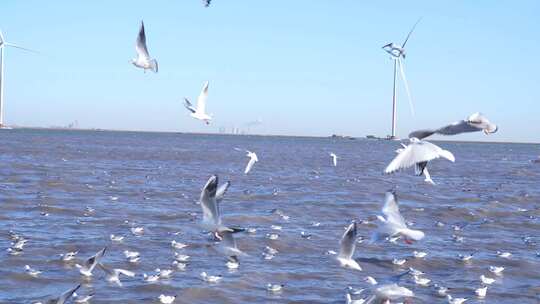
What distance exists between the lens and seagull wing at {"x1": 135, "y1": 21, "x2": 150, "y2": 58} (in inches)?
463

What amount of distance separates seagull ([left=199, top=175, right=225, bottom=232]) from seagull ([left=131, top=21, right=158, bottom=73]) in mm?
3288

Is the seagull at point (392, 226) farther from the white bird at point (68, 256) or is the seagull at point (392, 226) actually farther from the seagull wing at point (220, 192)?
the white bird at point (68, 256)

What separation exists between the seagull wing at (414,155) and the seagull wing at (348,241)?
1.05m

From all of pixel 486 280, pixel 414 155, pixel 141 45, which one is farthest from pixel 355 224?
pixel 486 280

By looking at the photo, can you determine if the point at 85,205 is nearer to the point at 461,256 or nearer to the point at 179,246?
the point at 179,246

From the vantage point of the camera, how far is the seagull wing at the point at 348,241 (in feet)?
28.7

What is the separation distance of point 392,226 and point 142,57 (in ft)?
18.0

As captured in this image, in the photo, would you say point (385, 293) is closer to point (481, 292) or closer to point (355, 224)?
point (355, 224)

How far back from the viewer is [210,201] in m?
8.40

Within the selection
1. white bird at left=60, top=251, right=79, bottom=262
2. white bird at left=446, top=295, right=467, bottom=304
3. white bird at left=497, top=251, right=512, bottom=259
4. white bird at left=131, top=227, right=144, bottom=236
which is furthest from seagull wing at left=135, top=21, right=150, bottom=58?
white bird at left=497, top=251, right=512, bottom=259

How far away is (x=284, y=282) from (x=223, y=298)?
4.83ft

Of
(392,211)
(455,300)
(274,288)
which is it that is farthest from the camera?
(274,288)

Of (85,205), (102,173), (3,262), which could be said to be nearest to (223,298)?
(3,262)

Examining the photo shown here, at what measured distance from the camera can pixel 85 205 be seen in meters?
→ 22.0
